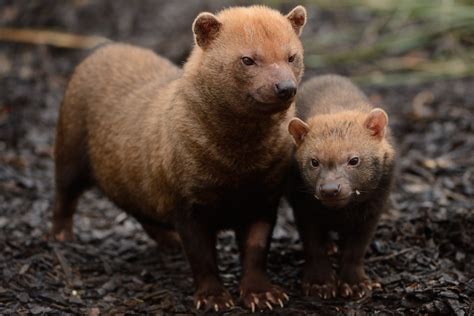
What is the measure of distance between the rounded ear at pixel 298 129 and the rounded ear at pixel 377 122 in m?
0.49

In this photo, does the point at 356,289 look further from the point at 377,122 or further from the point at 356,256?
the point at 377,122

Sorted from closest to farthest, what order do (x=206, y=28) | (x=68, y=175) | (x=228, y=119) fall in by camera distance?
(x=228, y=119) < (x=206, y=28) < (x=68, y=175)

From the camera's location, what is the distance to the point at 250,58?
19.8 ft

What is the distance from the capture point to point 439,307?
6074 millimetres

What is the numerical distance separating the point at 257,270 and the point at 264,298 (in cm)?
24

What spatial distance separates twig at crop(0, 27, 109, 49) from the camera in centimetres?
1250

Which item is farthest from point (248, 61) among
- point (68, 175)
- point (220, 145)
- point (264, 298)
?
point (68, 175)

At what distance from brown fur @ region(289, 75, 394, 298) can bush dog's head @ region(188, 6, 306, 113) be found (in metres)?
0.55

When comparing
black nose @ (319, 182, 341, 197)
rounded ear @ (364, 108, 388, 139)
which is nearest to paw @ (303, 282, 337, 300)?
black nose @ (319, 182, 341, 197)

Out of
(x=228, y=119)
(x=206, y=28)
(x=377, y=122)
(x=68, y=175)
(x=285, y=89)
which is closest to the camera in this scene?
(x=285, y=89)

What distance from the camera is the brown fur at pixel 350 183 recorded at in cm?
640

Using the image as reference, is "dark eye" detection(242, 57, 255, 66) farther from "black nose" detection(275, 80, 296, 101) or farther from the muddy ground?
the muddy ground

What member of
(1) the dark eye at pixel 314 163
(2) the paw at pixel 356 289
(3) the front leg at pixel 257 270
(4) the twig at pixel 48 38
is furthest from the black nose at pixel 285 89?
(4) the twig at pixel 48 38

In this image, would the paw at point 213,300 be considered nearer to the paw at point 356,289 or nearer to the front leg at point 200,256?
the front leg at point 200,256
